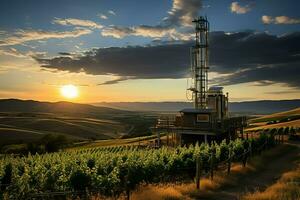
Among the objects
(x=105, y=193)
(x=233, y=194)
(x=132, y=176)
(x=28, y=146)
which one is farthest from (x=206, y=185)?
(x=28, y=146)

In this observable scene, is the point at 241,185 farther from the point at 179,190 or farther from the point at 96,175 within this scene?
the point at 96,175

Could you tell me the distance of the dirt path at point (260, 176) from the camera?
2139 centimetres

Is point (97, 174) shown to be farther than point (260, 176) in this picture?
No

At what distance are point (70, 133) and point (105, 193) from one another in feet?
428

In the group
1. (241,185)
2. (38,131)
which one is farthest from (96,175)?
(38,131)

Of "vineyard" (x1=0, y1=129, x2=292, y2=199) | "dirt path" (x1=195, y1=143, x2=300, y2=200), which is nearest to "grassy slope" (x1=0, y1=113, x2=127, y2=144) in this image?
"dirt path" (x1=195, y1=143, x2=300, y2=200)

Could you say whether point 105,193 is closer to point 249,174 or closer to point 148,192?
point 148,192

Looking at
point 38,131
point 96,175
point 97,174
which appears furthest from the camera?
point 38,131

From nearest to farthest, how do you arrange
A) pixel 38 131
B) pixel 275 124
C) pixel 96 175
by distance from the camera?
pixel 96 175, pixel 275 124, pixel 38 131

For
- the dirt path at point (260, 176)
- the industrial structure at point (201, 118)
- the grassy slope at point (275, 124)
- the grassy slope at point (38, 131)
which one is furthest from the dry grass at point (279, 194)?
the grassy slope at point (38, 131)

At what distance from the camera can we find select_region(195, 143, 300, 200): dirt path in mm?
21391

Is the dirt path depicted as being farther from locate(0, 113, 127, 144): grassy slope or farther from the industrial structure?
locate(0, 113, 127, 144): grassy slope

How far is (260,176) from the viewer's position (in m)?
29.7

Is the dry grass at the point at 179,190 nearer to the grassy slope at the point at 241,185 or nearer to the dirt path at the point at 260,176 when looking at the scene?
the grassy slope at the point at 241,185
